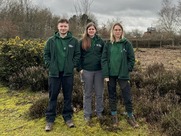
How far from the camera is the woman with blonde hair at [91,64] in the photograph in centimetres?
559

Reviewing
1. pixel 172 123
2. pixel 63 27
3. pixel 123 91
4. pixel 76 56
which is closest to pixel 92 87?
pixel 123 91

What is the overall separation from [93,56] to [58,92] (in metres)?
0.94

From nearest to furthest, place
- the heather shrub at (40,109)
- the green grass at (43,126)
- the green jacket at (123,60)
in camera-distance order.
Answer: the green grass at (43,126), the green jacket at (123,60), the heather shrub at (40,109)

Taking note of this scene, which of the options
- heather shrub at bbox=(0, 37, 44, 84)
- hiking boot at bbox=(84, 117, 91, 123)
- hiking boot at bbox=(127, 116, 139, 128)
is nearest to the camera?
hiking boot at bbox=(127, 116, 139, 128)

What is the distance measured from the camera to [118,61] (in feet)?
18.0

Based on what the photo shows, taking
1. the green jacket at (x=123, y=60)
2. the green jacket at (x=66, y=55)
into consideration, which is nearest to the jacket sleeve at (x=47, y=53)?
the green jacket at (x=66, y=55)

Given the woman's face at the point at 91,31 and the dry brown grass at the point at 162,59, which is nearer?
the woman's face at the point at 91,31

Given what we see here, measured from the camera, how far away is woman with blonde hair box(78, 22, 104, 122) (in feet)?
18.3

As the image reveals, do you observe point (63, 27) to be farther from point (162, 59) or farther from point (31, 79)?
point (162, 59)

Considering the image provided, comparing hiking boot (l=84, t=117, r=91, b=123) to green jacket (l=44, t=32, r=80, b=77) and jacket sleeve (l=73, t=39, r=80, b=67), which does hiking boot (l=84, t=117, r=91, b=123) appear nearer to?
green jacket (l=44, t=32, r=80, b=77)

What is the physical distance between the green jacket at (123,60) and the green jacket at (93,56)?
16cm

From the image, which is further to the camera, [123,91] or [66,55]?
[123,91]

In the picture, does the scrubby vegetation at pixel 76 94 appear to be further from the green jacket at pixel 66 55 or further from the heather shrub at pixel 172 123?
the green jacket at pixel 66 55

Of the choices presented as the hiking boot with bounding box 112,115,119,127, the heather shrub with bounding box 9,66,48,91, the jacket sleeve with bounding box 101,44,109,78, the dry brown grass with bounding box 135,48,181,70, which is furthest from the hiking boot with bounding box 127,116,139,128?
the dry brown grass with bounding box 135,48,181,70
